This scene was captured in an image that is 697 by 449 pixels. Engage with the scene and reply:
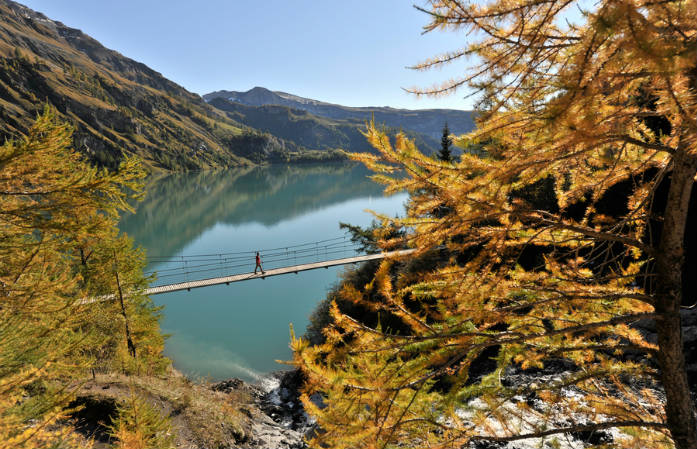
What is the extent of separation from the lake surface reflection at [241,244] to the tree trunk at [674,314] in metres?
2.04

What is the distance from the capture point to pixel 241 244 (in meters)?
29.1

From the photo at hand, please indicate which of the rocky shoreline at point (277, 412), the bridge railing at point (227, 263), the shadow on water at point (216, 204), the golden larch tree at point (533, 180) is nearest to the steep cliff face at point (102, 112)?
the shadow on water at point (216, 204)

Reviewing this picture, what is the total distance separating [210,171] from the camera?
101 metres

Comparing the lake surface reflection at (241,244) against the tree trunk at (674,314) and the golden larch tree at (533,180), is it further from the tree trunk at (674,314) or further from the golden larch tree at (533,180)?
the tree trunk at (674,314)

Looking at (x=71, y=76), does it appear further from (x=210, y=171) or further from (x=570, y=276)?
(x=570, y=276)

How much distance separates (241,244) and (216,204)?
24771 mm

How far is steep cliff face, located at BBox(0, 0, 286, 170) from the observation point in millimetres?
77938

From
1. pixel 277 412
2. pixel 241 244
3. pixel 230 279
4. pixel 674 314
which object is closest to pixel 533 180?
pixel 674 314

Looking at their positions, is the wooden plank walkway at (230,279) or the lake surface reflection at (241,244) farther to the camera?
the lake surface reflection at (241,244)

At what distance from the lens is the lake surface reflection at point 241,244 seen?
1372 cm

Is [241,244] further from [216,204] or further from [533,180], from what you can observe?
[533,180]

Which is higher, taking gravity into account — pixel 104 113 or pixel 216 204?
pixel 104 113

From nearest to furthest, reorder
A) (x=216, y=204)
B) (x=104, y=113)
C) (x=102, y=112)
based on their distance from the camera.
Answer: (x=216, y=204)
(x=102, y=112)
(x=104, y=113)

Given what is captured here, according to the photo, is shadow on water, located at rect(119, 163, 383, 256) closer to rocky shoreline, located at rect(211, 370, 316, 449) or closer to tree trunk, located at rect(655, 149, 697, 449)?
rocky shoreline, located at rect(211, 370, 316, 449)
